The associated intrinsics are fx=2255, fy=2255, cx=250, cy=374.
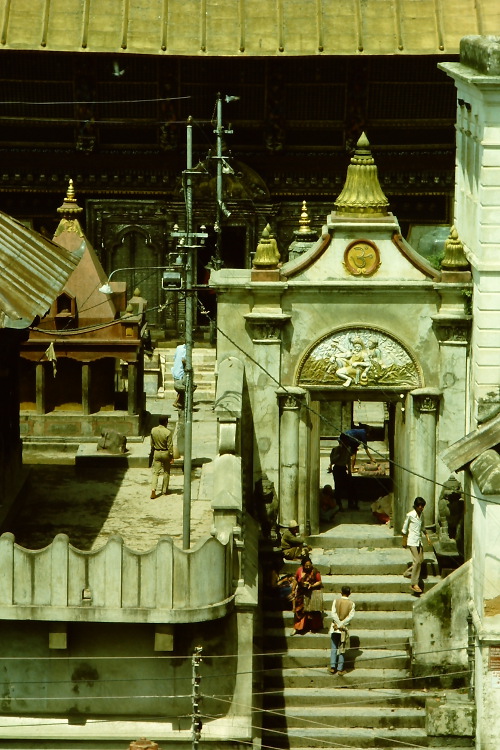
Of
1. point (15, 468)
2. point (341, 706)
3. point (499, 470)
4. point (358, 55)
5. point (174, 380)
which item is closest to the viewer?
point (499, 470)

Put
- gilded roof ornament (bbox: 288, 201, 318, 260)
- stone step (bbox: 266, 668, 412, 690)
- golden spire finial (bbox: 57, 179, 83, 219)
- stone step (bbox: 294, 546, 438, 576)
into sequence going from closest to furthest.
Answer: stone step (bbox: 266, 668, 412, 690), stone step (bbox: 294, 546, 438, 576), golden spire finial (bbox: 57, 179, 83, 219), gilded roof ornament (bbox: 288, 201, 318, 260)

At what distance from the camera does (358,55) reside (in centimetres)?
6216

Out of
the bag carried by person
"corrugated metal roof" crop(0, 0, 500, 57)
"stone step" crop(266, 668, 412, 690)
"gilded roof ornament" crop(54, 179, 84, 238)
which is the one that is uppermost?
"corrugated metal roof" crop(0, 0, 500, 57)

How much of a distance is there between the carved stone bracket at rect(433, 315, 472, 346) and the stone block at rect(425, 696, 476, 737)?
26.7 feet

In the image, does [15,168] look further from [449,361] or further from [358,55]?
[449,361]

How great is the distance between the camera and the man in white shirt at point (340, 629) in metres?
41.9

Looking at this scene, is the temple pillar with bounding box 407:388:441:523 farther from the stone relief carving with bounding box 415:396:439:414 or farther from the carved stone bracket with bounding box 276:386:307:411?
the carved stone bracket with bounding box 276:386:307:411

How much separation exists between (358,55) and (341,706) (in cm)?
2519

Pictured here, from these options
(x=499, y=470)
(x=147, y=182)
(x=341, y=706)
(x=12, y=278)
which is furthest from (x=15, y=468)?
(x=147, y=182)

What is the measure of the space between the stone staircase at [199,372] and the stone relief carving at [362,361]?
11.3 m

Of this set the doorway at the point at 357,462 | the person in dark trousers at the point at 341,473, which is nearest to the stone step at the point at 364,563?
the doorway at the point at 357,462

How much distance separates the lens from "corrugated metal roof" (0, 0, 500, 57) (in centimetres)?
6234

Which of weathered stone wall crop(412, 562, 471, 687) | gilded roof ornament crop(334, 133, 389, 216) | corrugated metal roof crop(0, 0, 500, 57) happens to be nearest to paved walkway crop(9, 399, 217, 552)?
weathered stone wall crop(412, 562, 471, 687)

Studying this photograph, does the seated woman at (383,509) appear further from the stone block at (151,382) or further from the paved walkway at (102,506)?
the stone block at (151,382)
